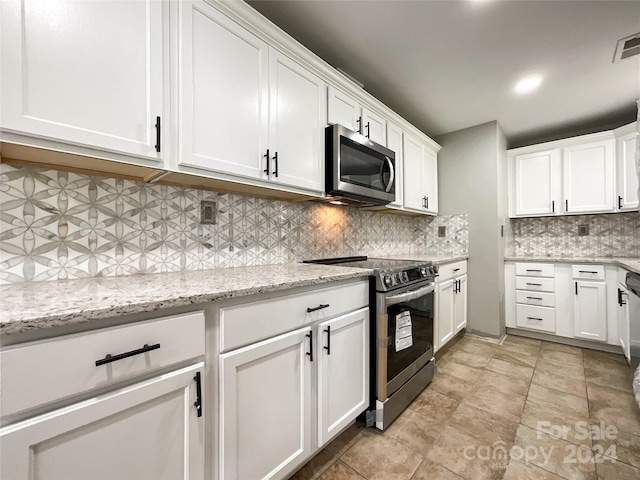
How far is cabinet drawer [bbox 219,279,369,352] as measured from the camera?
3.12 feet

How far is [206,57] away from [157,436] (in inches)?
56.9

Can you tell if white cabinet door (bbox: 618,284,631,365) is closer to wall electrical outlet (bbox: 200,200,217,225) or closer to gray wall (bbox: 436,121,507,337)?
gray wall (bbox: 436,121,507,337)

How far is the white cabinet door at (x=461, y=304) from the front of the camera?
276 cm

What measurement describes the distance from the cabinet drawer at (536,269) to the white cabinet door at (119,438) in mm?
Result: 3513

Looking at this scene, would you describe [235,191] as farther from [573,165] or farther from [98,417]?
[573,165]

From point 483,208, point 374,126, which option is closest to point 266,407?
point 374,126

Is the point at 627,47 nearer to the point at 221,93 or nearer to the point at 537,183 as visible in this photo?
the point at 537,183

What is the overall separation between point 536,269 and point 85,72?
13.0 feet

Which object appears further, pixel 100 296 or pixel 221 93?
pixel 221 93

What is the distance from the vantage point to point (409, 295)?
1730 millimetres

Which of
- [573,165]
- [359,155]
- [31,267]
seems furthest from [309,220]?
[573,165]

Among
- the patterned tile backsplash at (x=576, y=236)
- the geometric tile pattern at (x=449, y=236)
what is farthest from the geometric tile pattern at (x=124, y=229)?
the patterned tile backsplash at (x=576, y=236)

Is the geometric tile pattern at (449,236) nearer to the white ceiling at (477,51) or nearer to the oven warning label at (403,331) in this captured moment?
the white ceiling at (477,51)

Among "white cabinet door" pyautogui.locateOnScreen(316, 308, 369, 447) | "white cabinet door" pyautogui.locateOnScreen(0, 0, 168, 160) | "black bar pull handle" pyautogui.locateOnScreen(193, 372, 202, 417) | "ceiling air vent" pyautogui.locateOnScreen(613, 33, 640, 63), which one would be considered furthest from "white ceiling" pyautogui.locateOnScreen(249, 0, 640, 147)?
"black bar pull handle" pyautogui.locateOnScreen(193, 372, 202, 417)
